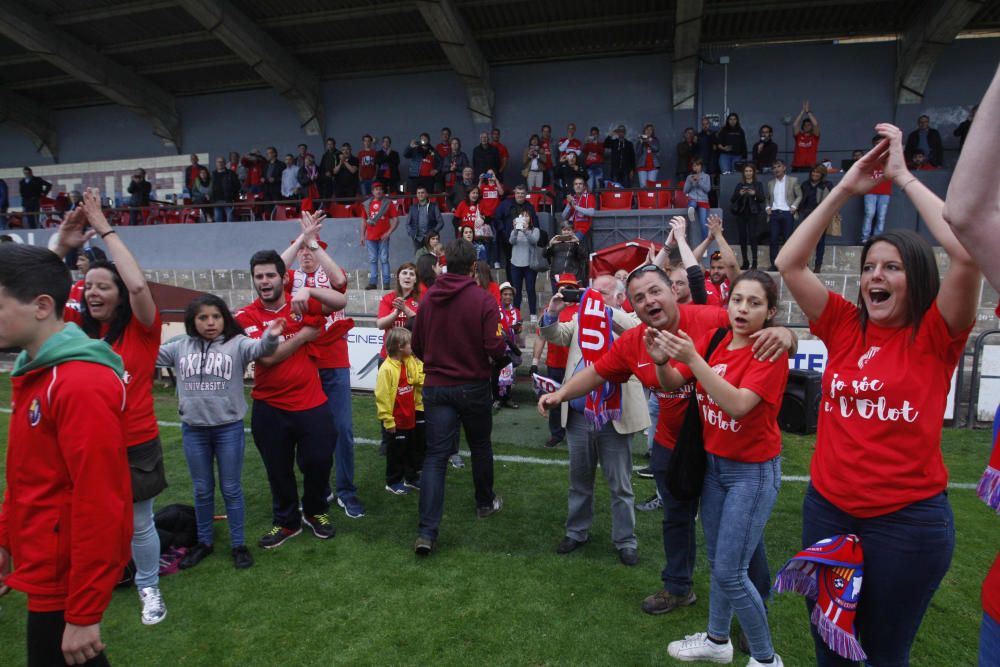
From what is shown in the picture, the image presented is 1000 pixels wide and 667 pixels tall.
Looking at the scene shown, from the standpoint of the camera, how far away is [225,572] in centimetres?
418

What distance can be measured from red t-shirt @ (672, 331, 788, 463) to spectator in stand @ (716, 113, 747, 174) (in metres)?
11.9

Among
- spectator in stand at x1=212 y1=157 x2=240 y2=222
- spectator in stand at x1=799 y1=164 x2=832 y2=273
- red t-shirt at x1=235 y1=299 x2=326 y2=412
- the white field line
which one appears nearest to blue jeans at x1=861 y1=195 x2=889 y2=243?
spectator in stand at x1=799 y1=164 x2=832 y2=273

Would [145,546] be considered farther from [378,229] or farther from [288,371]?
[378,229]

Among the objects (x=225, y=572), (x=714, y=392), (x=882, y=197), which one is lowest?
(x=225, y=572)

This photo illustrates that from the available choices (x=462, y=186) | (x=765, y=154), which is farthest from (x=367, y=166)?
(x=765, y=154)

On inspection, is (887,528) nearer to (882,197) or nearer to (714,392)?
(714,392)

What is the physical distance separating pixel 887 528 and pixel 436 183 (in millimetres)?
13671

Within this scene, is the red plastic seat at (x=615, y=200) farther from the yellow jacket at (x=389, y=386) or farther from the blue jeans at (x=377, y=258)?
the yellow jacket at (x=389, y=386)

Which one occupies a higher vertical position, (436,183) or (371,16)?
(371,16)

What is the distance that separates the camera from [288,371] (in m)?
4.30

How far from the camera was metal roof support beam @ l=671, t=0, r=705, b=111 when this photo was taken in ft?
44.2

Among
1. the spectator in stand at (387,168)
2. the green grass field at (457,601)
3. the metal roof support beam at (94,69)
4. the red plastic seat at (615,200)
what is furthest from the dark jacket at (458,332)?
the metal roof support beam at (94,69)

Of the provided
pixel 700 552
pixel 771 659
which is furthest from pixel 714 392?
pixel 700 552

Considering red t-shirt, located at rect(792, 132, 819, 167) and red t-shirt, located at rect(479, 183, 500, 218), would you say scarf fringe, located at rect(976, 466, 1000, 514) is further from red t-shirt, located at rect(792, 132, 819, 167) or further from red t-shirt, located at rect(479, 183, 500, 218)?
red t-shirt, located at rect(792, 132, 819, 167)
